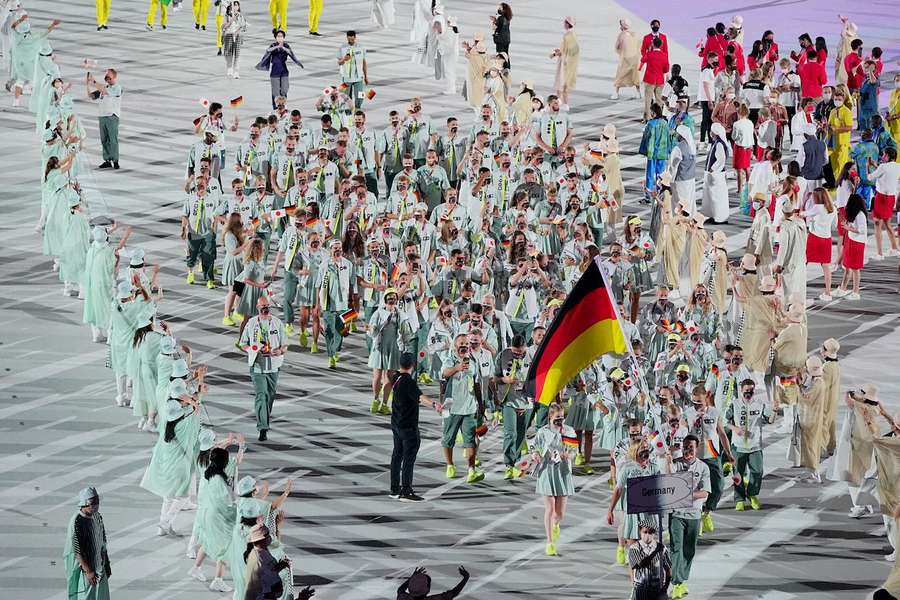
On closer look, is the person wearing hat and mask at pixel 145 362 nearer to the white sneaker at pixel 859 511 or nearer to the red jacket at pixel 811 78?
the white sneaker at pixel 859 511

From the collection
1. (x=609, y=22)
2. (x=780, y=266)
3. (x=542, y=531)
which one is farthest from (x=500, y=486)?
(x=609, y=22)

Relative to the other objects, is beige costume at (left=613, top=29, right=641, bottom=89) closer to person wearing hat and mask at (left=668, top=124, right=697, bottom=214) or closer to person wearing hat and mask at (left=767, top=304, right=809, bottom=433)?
person wearing hat and mask at (left=668, top=124, right=697, bottom=214)

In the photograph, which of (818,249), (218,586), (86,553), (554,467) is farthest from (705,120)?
(86,553)

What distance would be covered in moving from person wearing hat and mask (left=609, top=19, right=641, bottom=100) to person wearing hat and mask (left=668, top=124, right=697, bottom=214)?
21.5 feet

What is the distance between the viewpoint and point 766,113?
92.4 feet

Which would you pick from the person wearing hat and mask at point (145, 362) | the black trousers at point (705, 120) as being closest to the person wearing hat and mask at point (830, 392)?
the person wearing hat and mask at point (145, 362)

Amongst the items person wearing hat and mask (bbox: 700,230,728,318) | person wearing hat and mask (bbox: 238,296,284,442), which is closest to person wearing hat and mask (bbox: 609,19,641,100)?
person wearing hat and mask (bbox: 700,230,728,318)

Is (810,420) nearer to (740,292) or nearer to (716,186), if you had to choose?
(740,292)

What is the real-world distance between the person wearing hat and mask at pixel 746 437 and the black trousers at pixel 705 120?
13214 mm

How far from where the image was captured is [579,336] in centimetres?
1519

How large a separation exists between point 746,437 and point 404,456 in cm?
372

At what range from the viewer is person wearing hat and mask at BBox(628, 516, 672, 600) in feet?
46.5

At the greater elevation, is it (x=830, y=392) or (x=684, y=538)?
(x=830, y=392)

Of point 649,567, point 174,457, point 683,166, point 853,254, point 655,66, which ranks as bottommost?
point 649,567
